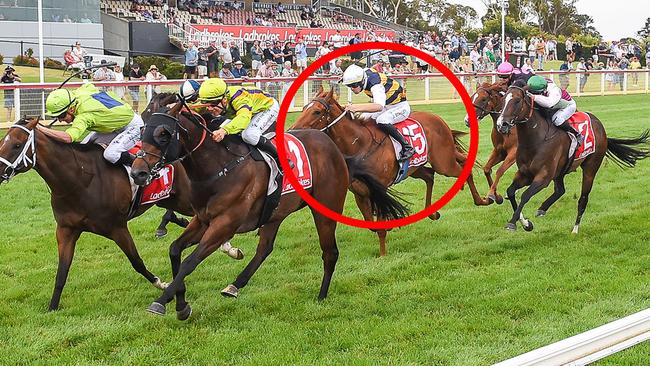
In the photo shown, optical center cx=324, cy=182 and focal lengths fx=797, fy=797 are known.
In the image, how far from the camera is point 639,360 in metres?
4.88

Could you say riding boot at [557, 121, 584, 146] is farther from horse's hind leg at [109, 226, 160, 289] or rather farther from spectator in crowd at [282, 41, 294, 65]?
spectator in crowd at [282, 41, 294, 65]

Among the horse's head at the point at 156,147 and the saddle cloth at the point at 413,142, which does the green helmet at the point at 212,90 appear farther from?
the saddle cloth at the point at 413,142

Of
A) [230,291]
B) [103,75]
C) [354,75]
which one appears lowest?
[230,291]

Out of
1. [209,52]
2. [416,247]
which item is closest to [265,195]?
[416,247]

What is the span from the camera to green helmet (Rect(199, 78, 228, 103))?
5902mm

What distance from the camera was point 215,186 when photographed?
5809mm

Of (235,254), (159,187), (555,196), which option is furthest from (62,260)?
(555,196)

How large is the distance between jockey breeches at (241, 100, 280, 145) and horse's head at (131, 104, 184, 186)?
76 cm

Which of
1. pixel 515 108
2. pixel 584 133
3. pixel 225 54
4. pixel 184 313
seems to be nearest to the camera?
pixel 184 313

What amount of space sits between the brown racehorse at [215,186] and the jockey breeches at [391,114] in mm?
2024

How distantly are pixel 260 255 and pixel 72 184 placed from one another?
65.6 inches

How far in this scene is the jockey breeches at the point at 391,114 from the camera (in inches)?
339

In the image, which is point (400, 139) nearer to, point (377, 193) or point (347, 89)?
point (377, 193)

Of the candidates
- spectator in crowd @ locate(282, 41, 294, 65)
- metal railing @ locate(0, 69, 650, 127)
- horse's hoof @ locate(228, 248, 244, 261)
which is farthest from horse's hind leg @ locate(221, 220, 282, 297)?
spectator in crowd @ locate(282, 41, 294, 65)
